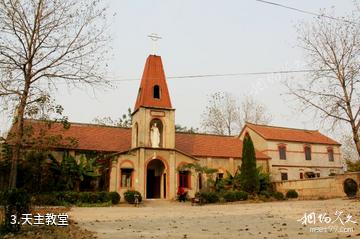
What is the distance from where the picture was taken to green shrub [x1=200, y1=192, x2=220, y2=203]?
88.0 feet

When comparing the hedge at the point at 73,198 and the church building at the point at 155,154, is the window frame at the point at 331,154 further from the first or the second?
the hedge at the point at 73,198

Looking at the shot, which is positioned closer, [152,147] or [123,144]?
[152,147]

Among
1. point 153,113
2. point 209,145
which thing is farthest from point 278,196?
point 153,113

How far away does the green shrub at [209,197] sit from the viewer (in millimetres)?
26828

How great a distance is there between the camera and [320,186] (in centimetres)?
2975

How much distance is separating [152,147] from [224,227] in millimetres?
18808

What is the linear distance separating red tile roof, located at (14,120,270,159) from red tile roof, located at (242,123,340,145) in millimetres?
2865

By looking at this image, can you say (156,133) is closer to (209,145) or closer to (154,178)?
(154,178)

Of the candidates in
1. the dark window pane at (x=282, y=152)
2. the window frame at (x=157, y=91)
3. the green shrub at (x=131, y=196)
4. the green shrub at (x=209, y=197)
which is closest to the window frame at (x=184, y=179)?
the green shrub at (x=209, y=197)

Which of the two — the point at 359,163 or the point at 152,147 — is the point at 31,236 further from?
the point at 359,163

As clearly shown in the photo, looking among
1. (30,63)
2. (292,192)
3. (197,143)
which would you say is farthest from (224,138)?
(30,63)

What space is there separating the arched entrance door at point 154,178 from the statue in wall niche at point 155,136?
5.15 ft

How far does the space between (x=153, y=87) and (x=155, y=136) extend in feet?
15.2

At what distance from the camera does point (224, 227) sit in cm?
1195
